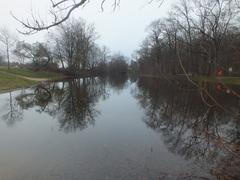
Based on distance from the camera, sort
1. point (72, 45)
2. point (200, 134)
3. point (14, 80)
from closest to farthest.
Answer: point (200, 134)
point (14, 80)
point (72, 45)

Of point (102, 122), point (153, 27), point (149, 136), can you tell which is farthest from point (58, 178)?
point (153, 27)

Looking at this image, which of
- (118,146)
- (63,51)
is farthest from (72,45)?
(118,146)

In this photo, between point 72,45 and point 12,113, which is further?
point 72,45

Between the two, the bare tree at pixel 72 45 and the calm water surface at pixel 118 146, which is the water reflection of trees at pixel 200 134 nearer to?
the calm water surface at pixel 118 146

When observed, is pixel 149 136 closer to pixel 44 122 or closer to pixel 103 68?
pixel 44 122

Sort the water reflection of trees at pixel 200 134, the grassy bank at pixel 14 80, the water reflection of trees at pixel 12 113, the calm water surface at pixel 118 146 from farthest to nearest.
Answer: the grassy bank at pixel 14 80
the water reflection of trees at pixel 12 113
the calm water surface at pixel 118 146
the water reflection of trees at pixel 200 134

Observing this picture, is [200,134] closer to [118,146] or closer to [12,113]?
[118,146]

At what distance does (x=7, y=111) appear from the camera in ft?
48.5

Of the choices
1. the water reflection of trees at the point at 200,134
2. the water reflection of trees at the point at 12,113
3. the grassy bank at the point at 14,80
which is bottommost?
the water reflection of trees at the point at 12,113

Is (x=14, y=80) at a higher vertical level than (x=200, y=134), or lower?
lower

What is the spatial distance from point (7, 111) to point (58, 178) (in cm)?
1026

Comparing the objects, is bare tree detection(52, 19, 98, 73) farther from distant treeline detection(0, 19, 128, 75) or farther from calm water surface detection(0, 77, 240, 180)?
calm water surface detection(0, 77, 240, 180)

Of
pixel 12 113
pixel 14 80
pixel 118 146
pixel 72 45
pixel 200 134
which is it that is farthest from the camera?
pixel 72 45

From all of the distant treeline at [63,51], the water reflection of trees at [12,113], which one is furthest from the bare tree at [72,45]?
the water reflection of trees at [12,113]
